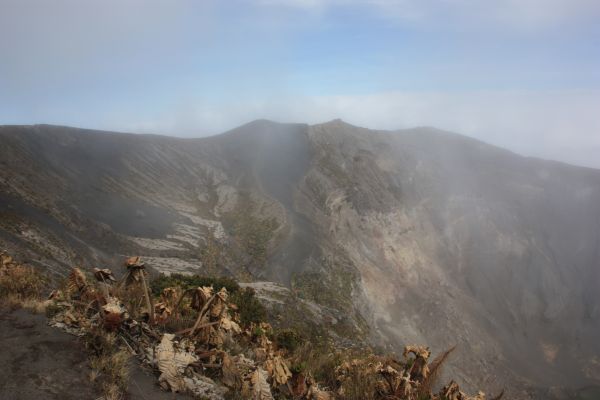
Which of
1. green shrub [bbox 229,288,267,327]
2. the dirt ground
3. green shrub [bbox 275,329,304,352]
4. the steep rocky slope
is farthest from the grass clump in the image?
the steep rocky slope

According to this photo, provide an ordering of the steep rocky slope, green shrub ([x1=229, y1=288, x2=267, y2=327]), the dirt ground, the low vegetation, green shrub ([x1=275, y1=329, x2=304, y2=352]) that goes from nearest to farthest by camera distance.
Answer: the dirt ground < the low vegetation < green shrub ([x1=275, y1=329, x2=304, y2=352]) < green shrub ([x1=229, y1=288, x2=267, y2=327]) < the steep rocky slope

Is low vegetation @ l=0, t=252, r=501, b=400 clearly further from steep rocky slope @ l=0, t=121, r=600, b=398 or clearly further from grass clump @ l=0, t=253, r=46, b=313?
steep rocky slope @ l=0, t=121, r=600, b=398

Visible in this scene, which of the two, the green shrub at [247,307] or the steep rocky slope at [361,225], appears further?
the steep rocky slope at [361,225]

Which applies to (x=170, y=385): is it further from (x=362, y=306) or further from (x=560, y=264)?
(x=560, y=264)

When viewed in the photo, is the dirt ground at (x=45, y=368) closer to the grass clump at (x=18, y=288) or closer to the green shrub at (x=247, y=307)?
the grass clump at (x=18, y=288)

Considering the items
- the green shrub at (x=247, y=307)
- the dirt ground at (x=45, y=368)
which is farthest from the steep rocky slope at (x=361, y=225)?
the dirt ground at (x=45, y=368)

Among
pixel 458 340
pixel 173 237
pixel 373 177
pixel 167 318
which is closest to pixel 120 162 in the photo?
pixel 173 237
